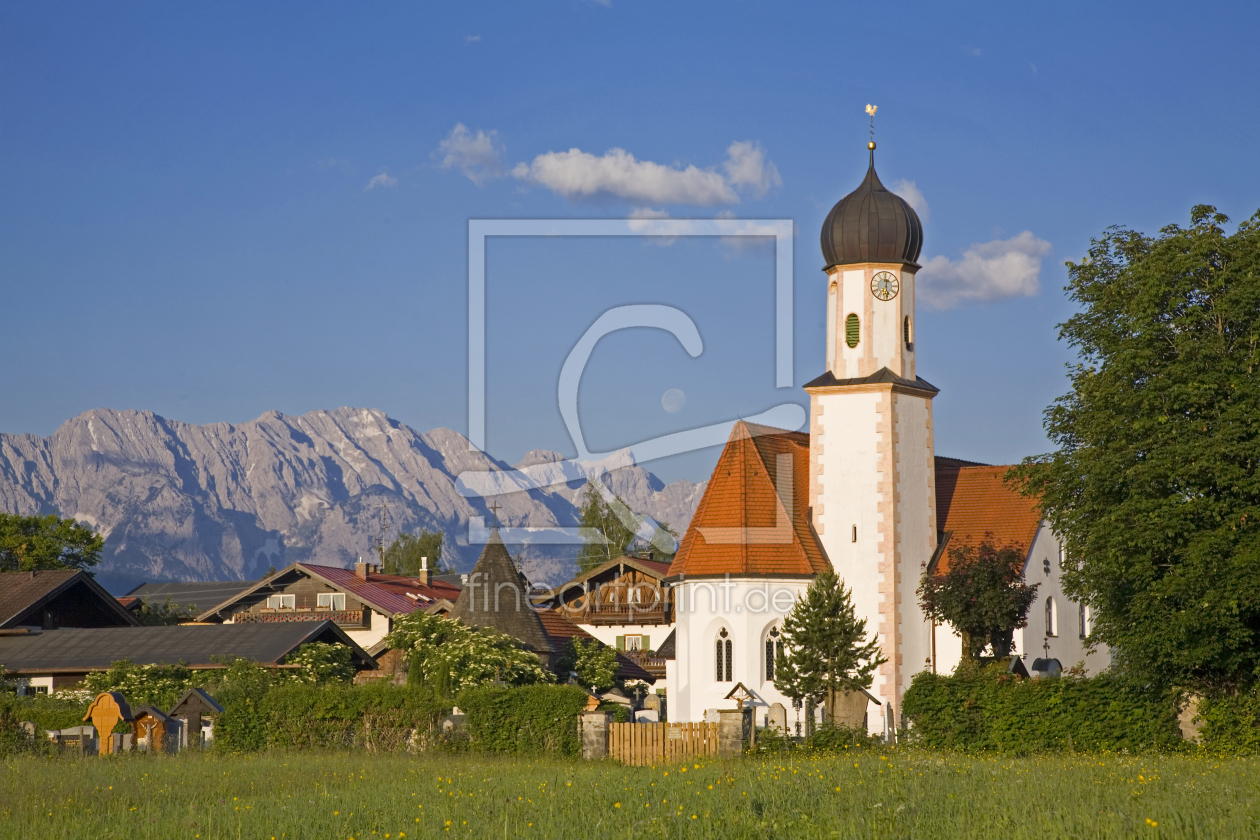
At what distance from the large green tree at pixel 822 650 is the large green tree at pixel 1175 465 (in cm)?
857

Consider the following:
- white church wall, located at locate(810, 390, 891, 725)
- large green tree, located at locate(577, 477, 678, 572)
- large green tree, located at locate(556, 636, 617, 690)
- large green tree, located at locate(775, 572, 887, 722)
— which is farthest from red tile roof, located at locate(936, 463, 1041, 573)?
large green tree, located at locate(577, 477, 678, 572)

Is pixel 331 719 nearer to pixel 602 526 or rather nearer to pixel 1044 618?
pixel 1044 618

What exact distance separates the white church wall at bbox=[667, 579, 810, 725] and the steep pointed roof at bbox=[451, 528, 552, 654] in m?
4.62

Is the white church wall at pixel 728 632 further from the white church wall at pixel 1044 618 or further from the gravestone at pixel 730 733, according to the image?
the gravestone at pixel 730 733

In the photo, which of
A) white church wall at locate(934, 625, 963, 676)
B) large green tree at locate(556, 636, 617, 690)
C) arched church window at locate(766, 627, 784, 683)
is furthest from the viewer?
large green tree at locate(556, 636, 617, 690)

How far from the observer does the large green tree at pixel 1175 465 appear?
2766cm

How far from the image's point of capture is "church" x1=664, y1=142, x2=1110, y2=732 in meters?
41.1

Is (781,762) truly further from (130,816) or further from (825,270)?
(825,270)

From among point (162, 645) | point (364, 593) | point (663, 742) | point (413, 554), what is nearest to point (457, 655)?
point (663, 742)

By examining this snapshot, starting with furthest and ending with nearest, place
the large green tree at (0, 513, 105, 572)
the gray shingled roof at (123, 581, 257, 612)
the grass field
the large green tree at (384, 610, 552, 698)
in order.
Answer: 1. the gray shingled roof at (123, 581, 257, 612)
2. the large green tree at (0, 513, 105, 572)
3. the large green tree at (384, 610, 552, 698)
4. the grass field

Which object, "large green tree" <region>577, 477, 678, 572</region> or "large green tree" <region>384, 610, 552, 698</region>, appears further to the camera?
"large green tree" <region>577, 477, 678, 572</region>

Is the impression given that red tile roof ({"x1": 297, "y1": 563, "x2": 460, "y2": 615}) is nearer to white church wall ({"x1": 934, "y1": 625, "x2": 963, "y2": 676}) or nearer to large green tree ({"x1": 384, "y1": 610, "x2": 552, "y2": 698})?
large green tree ({"x1": 384, "y1": 610, "x2": 552, "y2": 698})

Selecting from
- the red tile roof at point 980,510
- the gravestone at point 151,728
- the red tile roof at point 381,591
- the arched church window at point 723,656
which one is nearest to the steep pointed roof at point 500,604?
the arched church window at point 723,656

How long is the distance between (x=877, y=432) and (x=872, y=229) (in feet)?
20.9
